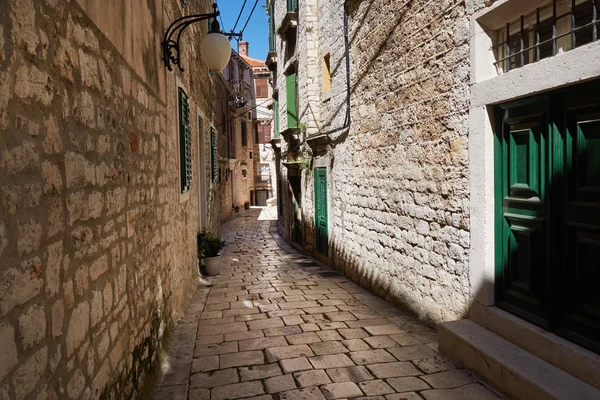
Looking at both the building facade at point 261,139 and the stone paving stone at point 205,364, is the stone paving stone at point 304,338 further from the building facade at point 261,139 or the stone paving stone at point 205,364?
the building facade at point 261,139

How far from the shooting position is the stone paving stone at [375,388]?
3359 mm

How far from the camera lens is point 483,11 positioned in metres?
3.74

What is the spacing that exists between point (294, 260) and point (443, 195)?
5.85 metres

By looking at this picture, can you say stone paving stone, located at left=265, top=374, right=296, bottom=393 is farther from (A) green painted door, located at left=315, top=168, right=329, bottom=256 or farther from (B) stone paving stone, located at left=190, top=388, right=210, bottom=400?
(A) green painted door, located at left=315, top=168, right=329, bottom=256

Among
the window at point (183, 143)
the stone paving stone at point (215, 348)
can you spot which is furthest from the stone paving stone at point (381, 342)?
the window at point (183, 143)

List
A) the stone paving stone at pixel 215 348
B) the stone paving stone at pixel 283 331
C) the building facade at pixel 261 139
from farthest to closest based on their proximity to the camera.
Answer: the building facade at pixel 261 139 → the stone paving stone at pixel 283 331 → the stone paving stone at pixel 215 348

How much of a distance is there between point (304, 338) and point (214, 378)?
45.9 inches

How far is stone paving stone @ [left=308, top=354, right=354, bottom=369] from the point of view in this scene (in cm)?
387

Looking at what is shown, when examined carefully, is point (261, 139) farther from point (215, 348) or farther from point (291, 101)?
point (215, 348)

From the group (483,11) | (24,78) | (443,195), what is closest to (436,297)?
(443,195)

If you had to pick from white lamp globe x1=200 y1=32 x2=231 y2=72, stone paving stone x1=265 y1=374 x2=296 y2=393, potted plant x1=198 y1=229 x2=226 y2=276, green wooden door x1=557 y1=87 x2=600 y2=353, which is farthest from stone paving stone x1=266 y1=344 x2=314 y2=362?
potted plant x1=198 y1=229 x2=226 y2=276

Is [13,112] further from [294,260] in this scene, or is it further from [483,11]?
[294,260]

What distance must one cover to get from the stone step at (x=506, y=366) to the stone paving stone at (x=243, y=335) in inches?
71.1

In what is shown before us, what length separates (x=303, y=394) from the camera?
132 inches
